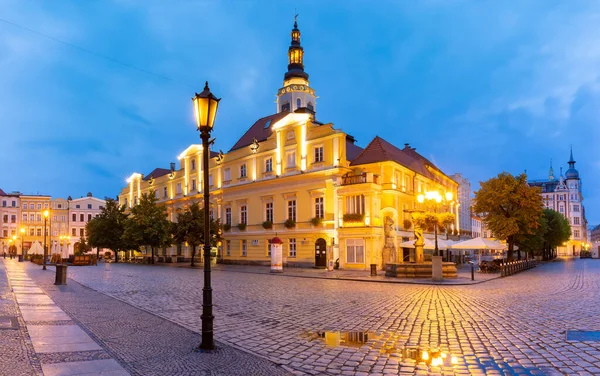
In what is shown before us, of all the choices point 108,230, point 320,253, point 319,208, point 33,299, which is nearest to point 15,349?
point 33,299

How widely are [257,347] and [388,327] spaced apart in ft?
11.4

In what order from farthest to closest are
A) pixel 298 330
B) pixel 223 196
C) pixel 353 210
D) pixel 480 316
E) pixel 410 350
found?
1. pixel 223 196
2. pixel 353 210
3. pixel 480 316
4. pixel 298 330
5. pixel 410 350

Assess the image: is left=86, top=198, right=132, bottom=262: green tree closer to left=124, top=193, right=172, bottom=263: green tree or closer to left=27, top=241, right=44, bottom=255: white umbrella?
left=27, top=241, right=44, bottom=255: white umbrella

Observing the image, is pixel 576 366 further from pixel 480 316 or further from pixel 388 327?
pixel 480 316

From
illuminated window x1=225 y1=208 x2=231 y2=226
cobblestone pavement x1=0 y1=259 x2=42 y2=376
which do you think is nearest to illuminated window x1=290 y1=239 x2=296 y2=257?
illuminated window x1=225 y1=208 x2=231 y2=226

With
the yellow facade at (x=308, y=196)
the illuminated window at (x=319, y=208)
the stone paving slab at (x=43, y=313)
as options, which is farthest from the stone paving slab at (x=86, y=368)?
the illuminated window at (x=319, y=208)

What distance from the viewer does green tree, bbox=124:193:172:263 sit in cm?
5034

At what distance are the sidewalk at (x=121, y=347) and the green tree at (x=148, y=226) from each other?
128 ft

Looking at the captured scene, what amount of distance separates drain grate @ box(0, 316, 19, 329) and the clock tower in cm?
5583

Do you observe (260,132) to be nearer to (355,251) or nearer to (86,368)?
(355,251)

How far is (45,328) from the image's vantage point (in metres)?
9.17

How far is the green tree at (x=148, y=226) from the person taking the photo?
50338 millimetres

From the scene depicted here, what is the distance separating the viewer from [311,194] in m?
40.7

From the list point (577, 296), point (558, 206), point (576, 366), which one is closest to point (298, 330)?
point (576, 366)
